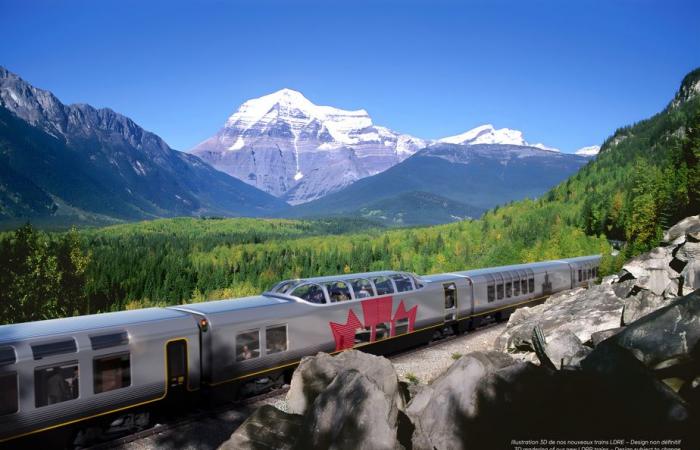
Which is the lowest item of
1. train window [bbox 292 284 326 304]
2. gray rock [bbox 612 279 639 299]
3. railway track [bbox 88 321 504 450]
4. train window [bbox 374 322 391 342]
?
railway track [bbox 88 321 504 450]

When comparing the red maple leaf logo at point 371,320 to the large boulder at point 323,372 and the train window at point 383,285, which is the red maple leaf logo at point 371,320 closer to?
the train window at point 383,285

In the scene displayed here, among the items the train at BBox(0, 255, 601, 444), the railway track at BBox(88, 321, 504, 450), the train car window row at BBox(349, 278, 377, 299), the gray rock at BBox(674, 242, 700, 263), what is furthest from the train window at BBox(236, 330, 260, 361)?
the gray rock at BBox(674, 242, 700, 263)

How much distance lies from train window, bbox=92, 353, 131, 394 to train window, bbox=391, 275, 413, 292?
12.4m

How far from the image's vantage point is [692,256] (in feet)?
68.8

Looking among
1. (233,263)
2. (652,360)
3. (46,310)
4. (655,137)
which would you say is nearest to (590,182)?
(655,137)

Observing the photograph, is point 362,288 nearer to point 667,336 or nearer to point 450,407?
point 450,407

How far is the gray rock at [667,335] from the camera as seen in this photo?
36.9ft

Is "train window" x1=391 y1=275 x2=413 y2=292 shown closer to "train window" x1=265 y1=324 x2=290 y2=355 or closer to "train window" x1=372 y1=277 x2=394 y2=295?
"train window" x1=372 y1=277 x2=394 y2=295

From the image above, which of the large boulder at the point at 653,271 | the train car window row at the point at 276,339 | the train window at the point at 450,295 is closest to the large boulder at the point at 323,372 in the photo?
the train car window row at the point at 276,339

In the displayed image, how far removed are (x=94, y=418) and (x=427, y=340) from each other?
620 inches

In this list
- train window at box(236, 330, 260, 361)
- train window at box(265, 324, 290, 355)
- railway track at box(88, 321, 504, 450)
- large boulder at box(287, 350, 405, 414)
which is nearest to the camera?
large boulder at box(287, 350, 405, 414)

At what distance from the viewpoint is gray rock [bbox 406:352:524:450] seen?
10.5 meters

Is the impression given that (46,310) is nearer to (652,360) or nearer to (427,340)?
(427,340)

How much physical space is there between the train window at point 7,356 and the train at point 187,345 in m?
0.02
